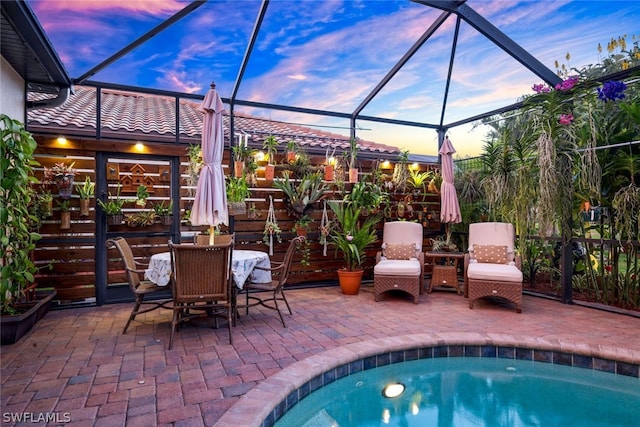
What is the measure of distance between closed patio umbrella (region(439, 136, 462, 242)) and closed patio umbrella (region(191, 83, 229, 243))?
3.84 m

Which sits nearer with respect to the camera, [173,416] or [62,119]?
[173,416]

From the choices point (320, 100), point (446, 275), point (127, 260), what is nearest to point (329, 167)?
point (320, 100)

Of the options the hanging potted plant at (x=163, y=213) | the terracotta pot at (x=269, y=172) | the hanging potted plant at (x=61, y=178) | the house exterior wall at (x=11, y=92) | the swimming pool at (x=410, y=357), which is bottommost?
the swimming pool at (x=410, y=357)

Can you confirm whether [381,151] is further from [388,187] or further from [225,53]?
[225,53]

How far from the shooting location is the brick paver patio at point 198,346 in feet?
7.75

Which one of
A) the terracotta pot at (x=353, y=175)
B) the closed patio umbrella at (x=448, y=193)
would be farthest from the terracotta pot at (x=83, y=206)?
the closed patio umbrella at (x=448, y=193)

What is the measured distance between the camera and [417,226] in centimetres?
603

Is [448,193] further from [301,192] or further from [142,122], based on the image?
[142,122]

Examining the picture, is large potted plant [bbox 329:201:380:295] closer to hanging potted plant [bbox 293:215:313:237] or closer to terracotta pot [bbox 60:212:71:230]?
hanging potted plant [bbox 293:215:313:237]

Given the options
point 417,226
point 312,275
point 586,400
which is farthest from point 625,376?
point 312,275

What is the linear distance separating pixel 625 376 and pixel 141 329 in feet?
15.2

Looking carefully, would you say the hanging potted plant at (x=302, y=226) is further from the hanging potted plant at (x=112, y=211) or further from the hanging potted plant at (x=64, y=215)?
the hanging potted plant at (x=64, y=215)

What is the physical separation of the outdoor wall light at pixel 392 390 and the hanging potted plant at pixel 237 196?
10.9ft

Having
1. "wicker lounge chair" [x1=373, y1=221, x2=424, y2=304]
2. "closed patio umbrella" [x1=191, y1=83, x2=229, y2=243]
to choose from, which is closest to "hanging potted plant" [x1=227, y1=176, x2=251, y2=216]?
"closed patio umbrella" [x1=191, y1=83, x2=229, y2=243]
